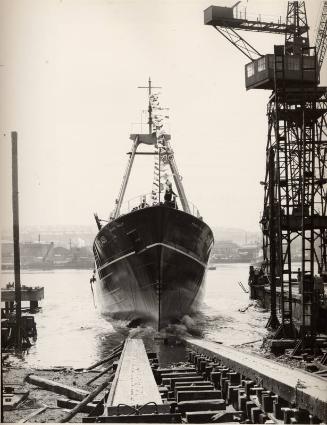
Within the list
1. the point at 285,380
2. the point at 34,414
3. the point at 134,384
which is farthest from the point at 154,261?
the point at 285,380

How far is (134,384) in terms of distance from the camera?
7957 millimetres

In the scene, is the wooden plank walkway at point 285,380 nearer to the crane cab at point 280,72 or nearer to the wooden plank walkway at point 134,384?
the wooden plank walkway at point 134,384

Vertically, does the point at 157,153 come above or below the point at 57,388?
above

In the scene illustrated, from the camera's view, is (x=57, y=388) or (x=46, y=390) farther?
(x=46, y=390)

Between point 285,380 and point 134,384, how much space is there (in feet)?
7.25

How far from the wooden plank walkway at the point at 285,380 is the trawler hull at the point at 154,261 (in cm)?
921

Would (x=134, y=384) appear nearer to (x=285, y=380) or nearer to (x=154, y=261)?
(x=285, y=380)

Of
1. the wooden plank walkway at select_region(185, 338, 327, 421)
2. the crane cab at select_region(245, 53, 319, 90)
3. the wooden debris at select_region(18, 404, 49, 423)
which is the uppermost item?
the crane cab at select_region(245, 53, 319, 90)

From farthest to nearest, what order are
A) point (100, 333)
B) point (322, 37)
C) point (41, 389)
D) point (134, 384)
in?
point (322, 37), point (100, 333), point (41, 389), point (134, 384)

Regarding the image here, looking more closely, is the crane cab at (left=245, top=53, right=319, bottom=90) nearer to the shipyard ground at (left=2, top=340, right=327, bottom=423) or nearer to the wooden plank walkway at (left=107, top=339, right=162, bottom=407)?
the shipyard ground at (left=2, top=340, right=327, bottom=423)

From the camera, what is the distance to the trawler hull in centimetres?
1977

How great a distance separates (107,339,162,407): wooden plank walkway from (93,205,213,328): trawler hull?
914cm

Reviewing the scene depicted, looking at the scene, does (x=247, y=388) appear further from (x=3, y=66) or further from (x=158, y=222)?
(x=158, y=222)

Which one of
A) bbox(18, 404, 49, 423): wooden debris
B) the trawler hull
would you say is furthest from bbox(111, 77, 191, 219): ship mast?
bbox(18, 404, 49, 423): wooden debris
